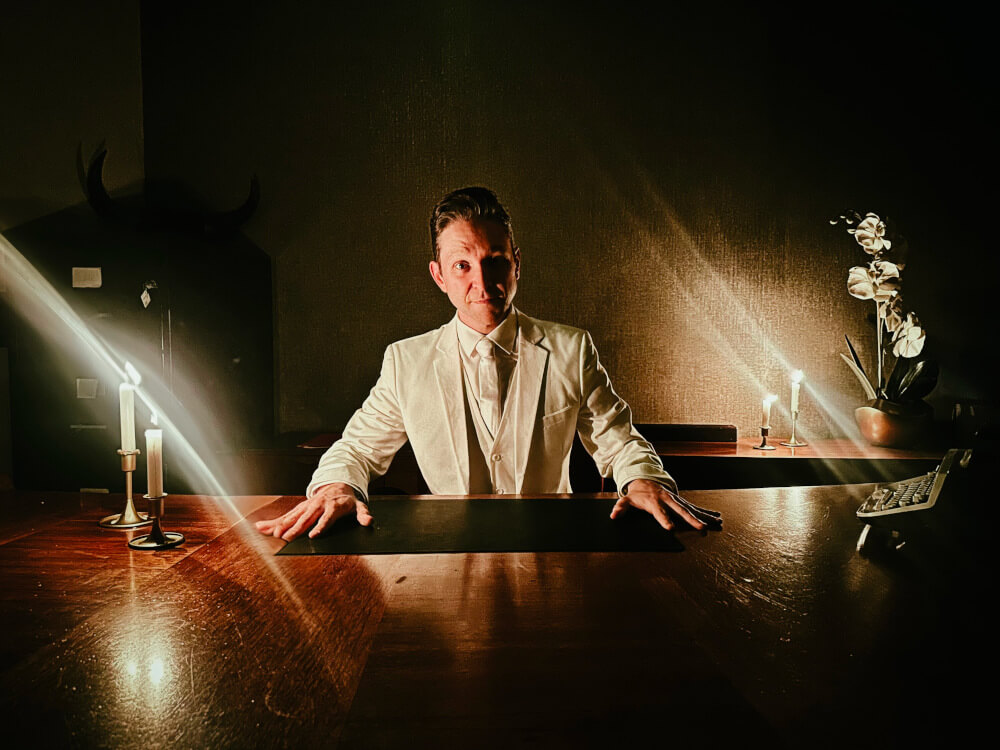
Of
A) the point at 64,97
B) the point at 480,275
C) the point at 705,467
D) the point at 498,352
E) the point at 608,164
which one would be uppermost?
the point at 64,97

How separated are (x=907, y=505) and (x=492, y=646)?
0.89 meters

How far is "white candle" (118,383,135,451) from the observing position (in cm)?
138

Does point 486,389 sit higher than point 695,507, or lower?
higher

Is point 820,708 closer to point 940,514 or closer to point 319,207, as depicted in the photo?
point 940,514

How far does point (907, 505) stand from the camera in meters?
1.25

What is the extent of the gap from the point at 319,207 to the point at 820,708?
3207 millimetres

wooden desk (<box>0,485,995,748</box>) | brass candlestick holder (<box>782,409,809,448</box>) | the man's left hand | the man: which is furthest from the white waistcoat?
brass candlestick holder (<box>782,409,809,448</box>)

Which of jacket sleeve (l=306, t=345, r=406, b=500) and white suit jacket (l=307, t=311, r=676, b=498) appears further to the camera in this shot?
white suit jacket (l=307, t=311, r=676, b=498)

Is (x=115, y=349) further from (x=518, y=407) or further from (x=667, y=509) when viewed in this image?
(x=667, y=509)

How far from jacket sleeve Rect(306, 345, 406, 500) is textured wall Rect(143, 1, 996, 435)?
4.28 ft

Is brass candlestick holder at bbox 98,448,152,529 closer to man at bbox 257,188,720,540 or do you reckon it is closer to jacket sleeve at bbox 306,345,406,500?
jacket sleeve at bbox 306,345,406,500

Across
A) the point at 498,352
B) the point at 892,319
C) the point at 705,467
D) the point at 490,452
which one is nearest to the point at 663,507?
the point at 490,452

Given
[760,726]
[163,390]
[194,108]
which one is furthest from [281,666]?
[194,108]

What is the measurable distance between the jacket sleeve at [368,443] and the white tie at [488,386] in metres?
0.27
